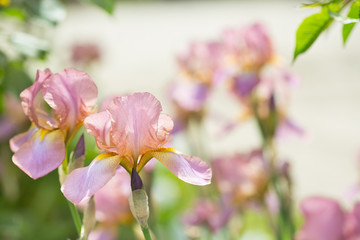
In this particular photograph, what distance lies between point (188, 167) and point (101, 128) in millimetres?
71

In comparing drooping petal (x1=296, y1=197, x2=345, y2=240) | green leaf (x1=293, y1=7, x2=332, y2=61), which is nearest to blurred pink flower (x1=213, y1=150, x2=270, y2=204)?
drooping petal (x1=296, y1=197, x2=345, y2=240)

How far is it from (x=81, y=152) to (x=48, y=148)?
0.12ft

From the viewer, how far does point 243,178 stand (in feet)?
2.85

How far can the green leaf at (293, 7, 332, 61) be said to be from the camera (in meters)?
0.47

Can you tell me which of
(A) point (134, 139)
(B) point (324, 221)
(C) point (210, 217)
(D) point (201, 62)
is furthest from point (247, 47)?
(A) point (134, 139)

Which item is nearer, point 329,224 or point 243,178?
point 329,224

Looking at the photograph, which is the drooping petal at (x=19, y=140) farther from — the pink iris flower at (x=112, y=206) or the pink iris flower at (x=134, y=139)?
the pink iris flower at (x=112, y=206)

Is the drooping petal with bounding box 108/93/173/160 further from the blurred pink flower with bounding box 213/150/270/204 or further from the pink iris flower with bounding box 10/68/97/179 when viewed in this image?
the blurred pink flower with bounding box 213/150/270/204

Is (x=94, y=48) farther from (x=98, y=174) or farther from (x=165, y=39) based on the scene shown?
(x=165, y=39)

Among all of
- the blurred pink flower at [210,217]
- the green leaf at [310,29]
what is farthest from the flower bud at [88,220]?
the blurred pink flower at [210,217]

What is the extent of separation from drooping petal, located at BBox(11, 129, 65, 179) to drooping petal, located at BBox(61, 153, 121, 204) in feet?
0.08

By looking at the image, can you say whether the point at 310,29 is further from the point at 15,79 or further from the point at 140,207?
the point at 15,79

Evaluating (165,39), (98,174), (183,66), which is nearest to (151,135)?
(98,174)

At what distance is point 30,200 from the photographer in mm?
1354
